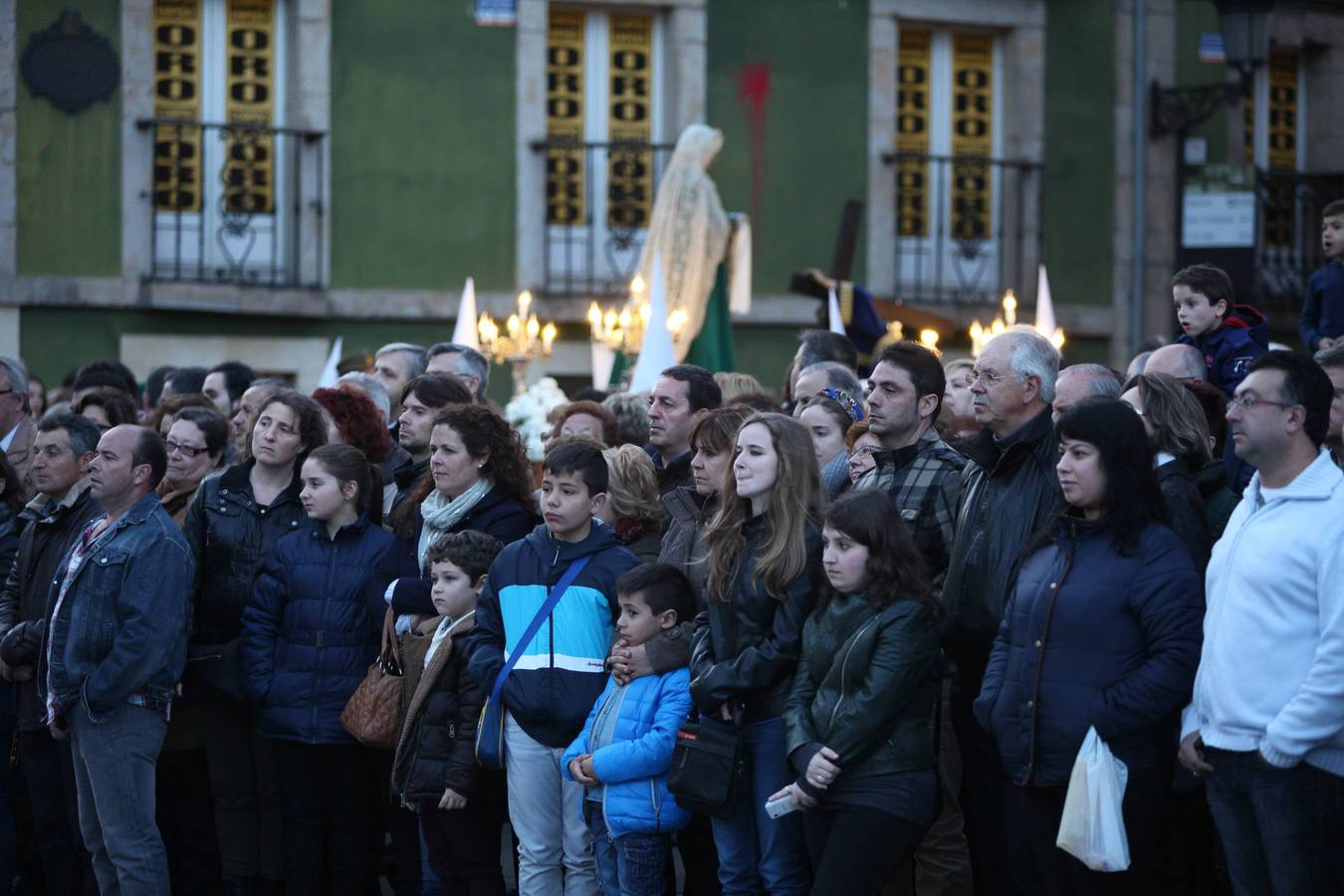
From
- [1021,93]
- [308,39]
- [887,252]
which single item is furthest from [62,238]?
[1021,93]

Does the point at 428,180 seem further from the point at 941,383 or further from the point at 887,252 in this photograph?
the point at 941,383

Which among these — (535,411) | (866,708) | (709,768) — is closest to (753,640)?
(709,768)

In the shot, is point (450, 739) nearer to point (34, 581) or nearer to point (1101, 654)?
point (34, 581)

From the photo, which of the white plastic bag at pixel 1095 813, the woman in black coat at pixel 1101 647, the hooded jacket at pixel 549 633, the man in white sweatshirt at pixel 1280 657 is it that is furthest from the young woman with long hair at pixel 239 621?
the man in white sweatshirt at pixel 1280 657

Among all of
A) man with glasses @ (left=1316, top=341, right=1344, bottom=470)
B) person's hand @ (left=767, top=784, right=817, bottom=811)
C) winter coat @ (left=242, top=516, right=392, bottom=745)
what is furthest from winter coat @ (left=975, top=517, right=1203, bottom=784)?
winter coat @ (left=242, top=516, right=392, bottom=745)

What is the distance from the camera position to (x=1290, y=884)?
5012 mm

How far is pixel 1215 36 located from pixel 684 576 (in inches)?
531

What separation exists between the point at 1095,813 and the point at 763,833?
127 centimetres

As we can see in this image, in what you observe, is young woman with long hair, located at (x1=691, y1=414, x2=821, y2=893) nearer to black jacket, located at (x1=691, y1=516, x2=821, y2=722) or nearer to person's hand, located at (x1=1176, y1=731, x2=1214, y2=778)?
black jacket, located at (x1=691, y1=516, x2=821, y2=722)

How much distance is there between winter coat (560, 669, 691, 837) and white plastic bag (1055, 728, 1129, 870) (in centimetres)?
139

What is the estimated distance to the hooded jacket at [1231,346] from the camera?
7.71 m

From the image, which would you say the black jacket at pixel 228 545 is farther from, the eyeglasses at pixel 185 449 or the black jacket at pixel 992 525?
the black jacket at pixel 992 525

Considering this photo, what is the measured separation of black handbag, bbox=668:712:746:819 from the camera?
19.6ft

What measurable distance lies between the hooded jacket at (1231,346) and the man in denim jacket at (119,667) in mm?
3975
